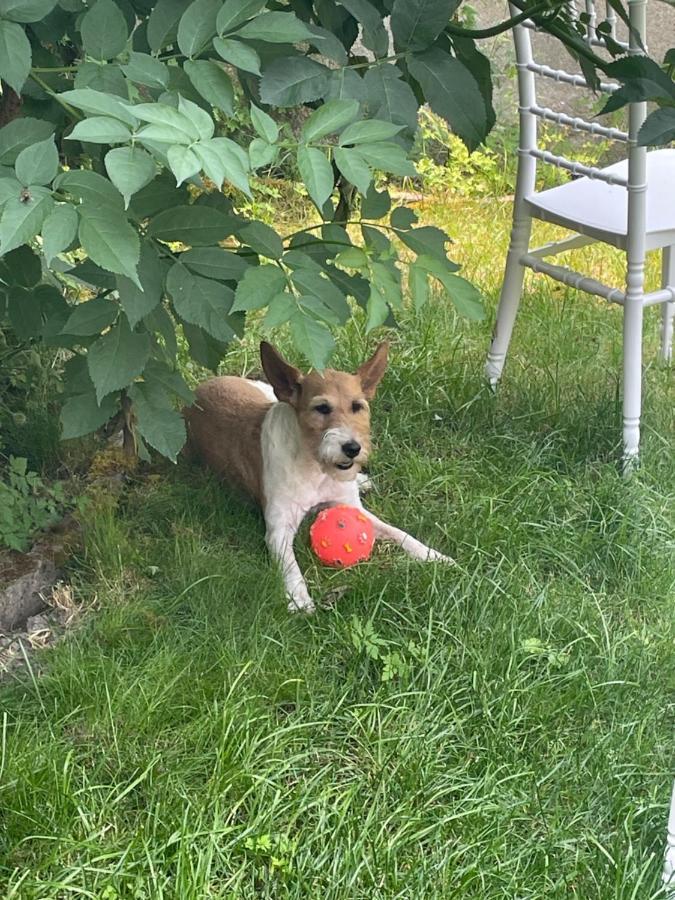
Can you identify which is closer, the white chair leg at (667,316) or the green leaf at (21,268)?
the green leaf at (21,268)

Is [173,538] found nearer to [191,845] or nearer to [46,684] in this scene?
[46,684]

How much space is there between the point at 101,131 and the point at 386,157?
46 cm

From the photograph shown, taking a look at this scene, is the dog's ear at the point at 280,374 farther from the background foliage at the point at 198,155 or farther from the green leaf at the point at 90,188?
the green leaf at the point at 90,188

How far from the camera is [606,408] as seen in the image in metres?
3.82

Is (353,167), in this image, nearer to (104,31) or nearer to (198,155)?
(198,155)

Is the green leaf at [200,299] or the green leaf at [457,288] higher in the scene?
the green leaf at [200,299]

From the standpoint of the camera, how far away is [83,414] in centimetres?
228

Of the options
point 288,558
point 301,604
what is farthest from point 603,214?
point 301,604

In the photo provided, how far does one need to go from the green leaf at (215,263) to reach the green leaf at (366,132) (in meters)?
0.38

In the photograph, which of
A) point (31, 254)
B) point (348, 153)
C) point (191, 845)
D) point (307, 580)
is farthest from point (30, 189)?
point (307, 580)

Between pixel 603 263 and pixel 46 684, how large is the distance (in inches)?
145

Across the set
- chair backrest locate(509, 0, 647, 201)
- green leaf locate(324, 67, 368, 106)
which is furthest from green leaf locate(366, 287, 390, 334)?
chair backrest locate(509, 0, 647, 201)

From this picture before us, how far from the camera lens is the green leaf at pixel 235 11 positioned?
1711mm

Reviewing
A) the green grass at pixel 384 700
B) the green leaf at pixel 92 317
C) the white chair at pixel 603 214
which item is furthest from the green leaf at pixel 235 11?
the white chair at pixel 603 214
